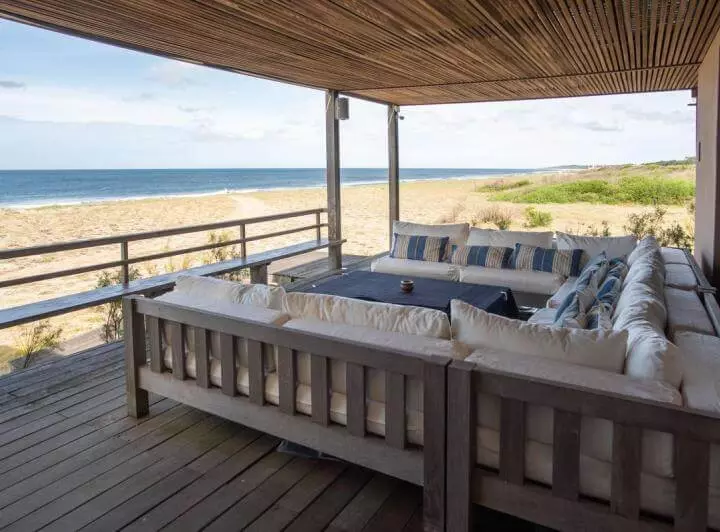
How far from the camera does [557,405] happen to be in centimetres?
171

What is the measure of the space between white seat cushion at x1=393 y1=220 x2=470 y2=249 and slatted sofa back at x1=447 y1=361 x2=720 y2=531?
165 inches

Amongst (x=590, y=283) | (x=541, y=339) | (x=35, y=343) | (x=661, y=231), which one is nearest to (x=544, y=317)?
(x=590, y=283)

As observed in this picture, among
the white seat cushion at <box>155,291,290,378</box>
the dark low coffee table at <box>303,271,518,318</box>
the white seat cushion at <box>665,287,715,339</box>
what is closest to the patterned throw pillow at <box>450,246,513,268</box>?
the dark low coffee table at <box>303,271,518,318</box>

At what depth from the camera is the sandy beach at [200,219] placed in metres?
10.9

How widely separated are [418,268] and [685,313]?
10.5ft

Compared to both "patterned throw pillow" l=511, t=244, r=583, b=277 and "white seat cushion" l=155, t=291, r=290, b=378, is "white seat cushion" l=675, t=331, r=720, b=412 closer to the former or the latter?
"white seat cushion" l=155, t=291, r=290, b=378

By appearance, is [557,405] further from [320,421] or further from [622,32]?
[622,32]

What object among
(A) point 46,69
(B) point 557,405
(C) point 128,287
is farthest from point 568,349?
(A) point 46,69

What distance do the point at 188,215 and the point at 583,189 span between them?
13.6 m

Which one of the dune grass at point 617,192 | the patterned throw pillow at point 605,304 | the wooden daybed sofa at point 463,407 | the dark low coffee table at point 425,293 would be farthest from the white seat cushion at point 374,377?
the dune grass at point 617,192

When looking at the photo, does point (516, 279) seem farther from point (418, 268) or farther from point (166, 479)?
point (166, 479)

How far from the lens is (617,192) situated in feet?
46.4

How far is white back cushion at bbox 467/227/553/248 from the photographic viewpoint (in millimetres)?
5578

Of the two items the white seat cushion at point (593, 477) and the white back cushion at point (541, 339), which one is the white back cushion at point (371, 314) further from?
the white seat cushion at point (593, 477)
